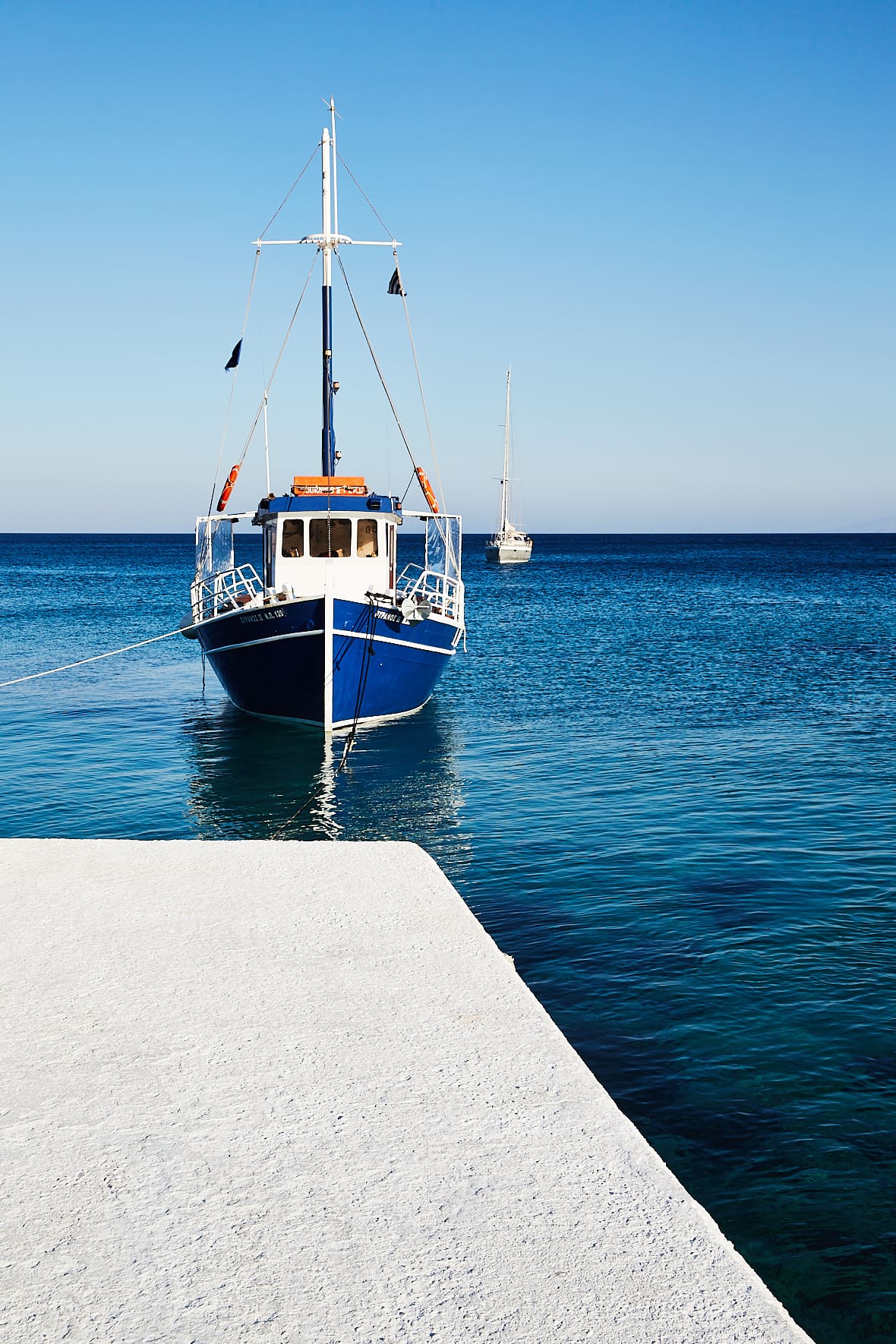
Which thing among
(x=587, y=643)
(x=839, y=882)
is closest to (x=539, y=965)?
(x=839, y=882)

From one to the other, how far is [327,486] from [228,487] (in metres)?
3.03

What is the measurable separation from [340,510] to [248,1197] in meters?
17.5

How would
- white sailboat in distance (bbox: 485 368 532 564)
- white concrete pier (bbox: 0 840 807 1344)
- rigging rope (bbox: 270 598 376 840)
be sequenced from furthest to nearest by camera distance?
white sailboat in distance (bbox: 485 368 532 564) → rigging rope (bbox: 270 598 376 840) → white concrete pier (bbox: 0 840 807 1344)

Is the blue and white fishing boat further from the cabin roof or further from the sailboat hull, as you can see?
the sailboat hull

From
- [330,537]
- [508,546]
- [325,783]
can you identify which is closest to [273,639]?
[330,537]

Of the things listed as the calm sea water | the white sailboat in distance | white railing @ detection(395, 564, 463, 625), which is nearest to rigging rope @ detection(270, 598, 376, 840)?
the calm sea water

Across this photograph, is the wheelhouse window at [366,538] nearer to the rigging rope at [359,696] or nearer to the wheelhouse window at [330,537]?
the wheelhouse window at [330,537]

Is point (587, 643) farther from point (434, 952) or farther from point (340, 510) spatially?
point (434, 952)

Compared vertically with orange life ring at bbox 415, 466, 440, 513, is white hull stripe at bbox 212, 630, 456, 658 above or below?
below

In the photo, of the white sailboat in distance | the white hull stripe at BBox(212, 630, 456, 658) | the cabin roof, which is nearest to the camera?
the white hull stripe at BBox(212, 630, 456, 658)

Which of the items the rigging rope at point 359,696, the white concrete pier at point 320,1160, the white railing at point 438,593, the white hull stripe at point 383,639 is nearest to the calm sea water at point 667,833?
the rigging rope at point 359,696

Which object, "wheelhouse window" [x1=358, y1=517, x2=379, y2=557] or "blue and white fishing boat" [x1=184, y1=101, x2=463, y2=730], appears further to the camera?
"wheelhouse window" [x1=358, y1=517, x2=379, y2=557]

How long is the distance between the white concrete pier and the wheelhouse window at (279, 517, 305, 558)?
14.2 meters

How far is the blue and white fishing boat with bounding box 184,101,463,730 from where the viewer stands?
64.7 ft
